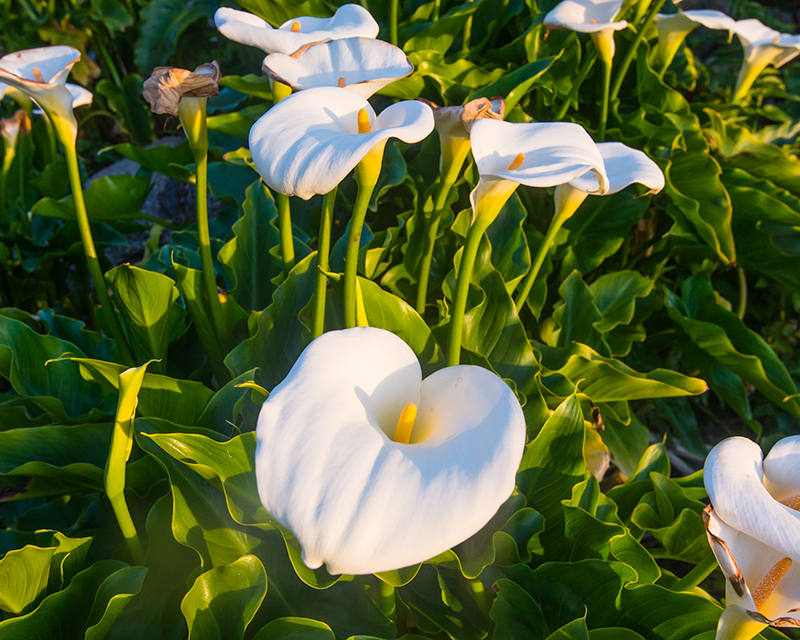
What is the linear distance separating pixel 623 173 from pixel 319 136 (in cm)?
39

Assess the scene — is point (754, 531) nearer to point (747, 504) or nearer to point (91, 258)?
point (747, 504)

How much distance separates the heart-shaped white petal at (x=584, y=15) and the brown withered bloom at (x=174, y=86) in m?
0.67

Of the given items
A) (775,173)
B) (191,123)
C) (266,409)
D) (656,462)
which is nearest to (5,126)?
(191,123)

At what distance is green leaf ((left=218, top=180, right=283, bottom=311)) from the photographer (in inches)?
38.8

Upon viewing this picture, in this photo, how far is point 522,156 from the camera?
0.56 meters

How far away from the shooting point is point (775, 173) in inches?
55.4

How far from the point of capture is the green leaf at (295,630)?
56 cm

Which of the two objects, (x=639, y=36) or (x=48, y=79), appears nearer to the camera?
(x=48, y=79)

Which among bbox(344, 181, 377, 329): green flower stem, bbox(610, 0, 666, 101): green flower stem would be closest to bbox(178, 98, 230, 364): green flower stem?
bbox(344, 181, 377, 329): green flower stem

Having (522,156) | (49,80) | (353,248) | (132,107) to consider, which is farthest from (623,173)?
(132,107)

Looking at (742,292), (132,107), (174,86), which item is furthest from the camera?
(132,107)

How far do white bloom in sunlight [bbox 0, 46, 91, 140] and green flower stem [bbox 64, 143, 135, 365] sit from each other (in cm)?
4

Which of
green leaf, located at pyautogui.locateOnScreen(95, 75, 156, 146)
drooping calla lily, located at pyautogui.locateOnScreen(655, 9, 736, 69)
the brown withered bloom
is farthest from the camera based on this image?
green leaf, located at pyautogui.locateOnScreen(95, 75, 156, 146)

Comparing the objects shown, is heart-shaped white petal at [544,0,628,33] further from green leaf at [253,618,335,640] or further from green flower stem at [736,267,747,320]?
green leaf at [253,618,335,640]
